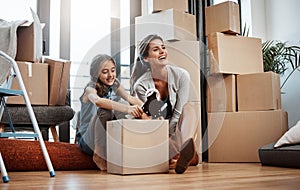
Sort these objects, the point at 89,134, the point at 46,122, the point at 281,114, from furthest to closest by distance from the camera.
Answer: the point at 281,114
the point at 46,122
the point at 89,134

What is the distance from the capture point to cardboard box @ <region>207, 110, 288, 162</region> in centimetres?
296

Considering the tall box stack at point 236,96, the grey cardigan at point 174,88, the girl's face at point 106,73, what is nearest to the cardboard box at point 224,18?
the tall box stack at point 236,96

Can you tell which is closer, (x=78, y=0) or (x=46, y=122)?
(x=46, y=122)

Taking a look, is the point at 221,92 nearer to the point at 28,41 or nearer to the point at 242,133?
the point at 242,133

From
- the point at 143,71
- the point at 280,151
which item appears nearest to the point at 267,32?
the point at 280,151

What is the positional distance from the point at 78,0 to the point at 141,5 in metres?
0.62

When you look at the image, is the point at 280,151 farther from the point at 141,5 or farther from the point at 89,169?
the point at 141,5

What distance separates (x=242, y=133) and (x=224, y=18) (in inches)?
35.2

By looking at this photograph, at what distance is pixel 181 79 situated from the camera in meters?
2.29

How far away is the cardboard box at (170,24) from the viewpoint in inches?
107

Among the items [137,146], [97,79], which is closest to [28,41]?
[97,79]

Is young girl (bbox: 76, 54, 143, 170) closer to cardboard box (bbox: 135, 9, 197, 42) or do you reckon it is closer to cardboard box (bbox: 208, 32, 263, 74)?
cardboard box (bbox: 135, 9, 197, 42)

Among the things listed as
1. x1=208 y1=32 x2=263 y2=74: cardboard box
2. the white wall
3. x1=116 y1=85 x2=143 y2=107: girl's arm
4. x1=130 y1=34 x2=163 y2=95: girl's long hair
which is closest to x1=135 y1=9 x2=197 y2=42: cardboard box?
x1=208 y1=32 x2=263 y2=74: cardboard box

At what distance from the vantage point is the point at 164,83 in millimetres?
2225
